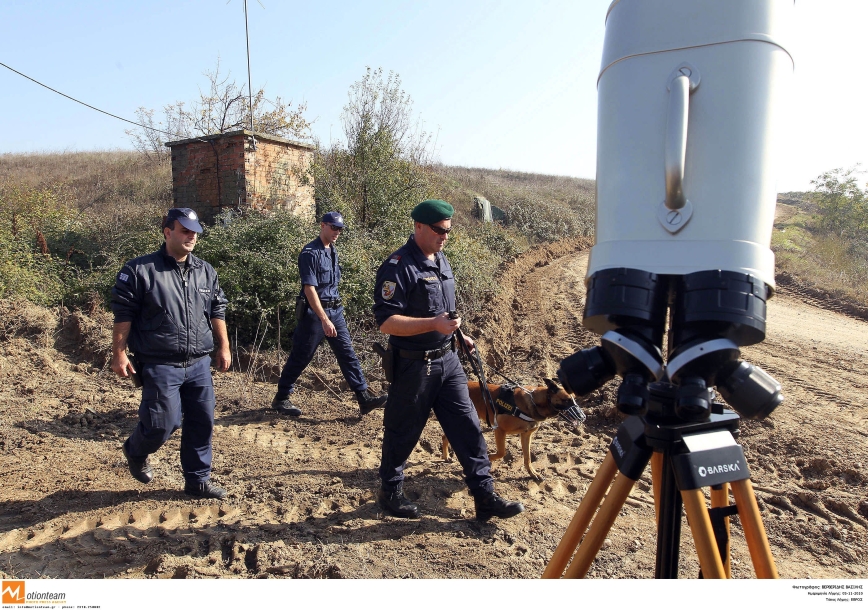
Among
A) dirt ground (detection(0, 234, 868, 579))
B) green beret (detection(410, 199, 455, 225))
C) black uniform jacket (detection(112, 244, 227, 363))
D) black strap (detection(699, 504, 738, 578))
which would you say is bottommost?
dirt ground (detection(0, 234, 868, 579))

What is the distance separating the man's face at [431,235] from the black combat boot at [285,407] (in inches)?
115

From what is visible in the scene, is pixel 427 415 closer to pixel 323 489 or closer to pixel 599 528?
pixel 323 489

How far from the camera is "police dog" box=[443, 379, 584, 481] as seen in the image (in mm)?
3936

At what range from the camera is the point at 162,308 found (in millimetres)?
3605

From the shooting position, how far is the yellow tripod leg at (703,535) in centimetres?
130

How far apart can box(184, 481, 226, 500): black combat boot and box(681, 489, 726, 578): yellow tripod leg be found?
11.4 feet

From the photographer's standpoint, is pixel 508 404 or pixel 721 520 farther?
pixel 508 404

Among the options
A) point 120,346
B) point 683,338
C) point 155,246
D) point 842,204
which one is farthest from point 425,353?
point 842,204

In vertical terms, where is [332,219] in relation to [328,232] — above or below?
above

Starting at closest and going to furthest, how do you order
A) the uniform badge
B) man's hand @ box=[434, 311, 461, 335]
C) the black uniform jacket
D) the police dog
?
man's hand @ box=[434, 311, 461, 335] → the uniform badge → the black uniform jacket → the police dog

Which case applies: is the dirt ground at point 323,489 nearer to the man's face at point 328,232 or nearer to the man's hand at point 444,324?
the man's hand at point 444,324

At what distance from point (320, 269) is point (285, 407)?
1511 millimetres

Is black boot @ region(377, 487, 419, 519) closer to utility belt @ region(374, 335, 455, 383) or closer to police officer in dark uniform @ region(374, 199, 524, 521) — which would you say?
police officer in dark uniform @ region(374, 199, 524, 521)

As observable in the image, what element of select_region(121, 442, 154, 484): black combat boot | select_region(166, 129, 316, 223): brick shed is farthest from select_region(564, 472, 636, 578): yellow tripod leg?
select_region(166, 129, 316, 223): brick shed
